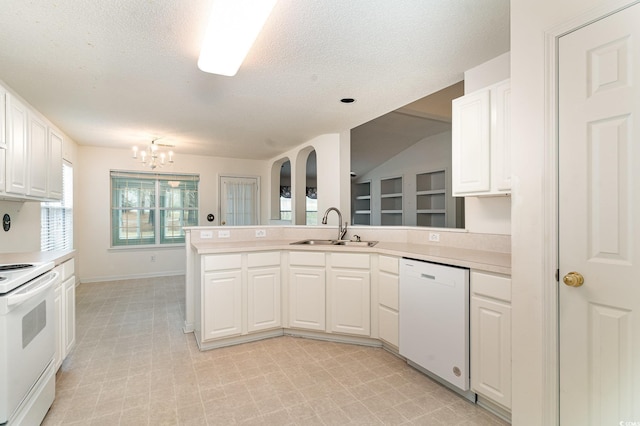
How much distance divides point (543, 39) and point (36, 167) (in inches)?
149

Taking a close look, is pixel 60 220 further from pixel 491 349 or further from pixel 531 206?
pixel 531 206

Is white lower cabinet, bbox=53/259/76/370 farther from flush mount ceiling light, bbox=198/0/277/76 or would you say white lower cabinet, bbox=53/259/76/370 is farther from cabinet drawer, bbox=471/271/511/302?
cabinet drawer, bbox=471/271/511/302

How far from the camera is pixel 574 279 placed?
1.29 meters

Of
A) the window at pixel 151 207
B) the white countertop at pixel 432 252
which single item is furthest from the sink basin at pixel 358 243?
the window at pixel 151 207

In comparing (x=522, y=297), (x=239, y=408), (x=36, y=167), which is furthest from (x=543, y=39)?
(x=36, y=167)

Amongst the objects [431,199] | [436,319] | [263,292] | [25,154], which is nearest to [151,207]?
[25,154]

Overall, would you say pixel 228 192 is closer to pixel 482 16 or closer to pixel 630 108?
pixel 482 16

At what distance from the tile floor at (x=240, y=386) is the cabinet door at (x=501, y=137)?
145 cm

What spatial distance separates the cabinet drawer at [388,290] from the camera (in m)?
2.54

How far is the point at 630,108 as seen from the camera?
116cm

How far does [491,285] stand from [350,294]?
Result: 1270 millimetres

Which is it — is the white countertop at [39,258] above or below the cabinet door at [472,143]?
below

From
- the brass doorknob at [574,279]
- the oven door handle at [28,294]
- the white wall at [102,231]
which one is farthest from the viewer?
the white wall at [102,231]

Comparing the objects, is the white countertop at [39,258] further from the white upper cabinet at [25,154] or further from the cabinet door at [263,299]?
the cabinet door at [263,299]
